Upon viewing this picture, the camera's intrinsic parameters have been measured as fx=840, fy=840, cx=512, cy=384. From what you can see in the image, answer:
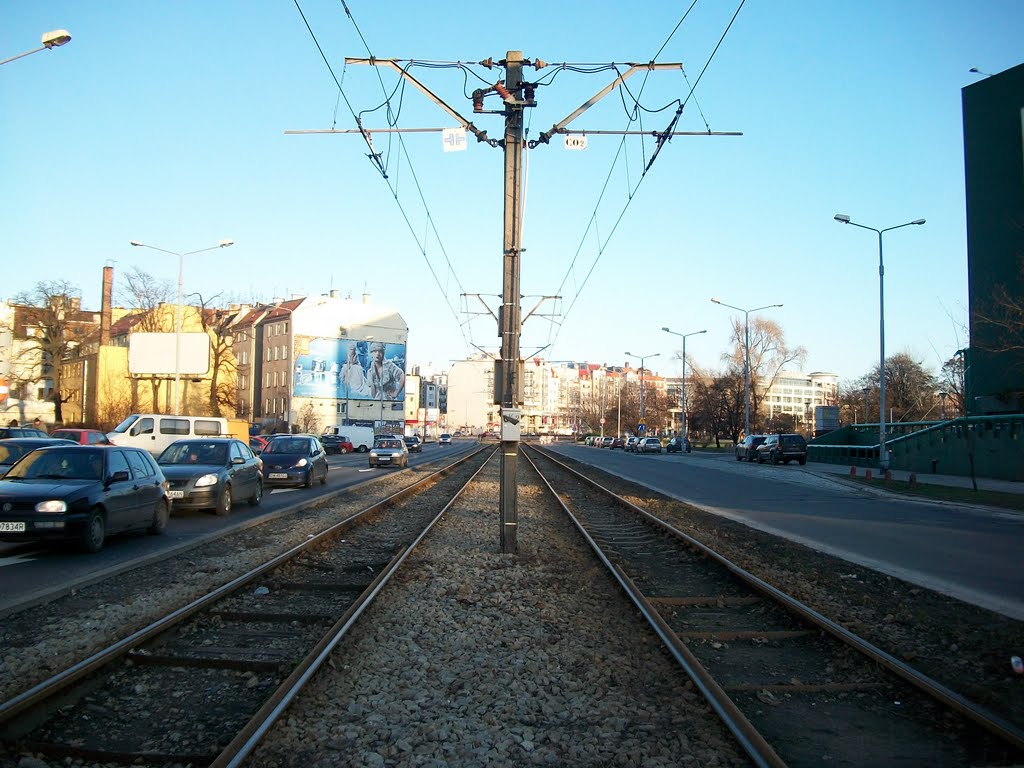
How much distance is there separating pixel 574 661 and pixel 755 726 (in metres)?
1.71

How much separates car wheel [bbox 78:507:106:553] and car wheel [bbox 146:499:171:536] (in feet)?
5.55

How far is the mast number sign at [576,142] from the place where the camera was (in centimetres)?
1184

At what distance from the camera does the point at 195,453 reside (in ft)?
58.1

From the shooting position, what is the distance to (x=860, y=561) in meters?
12.1

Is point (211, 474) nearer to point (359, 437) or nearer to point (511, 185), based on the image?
point (511, 185)

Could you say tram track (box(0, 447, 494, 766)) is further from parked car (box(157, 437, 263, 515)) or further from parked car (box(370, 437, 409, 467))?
parked car (box(370, 437, 409, 467))

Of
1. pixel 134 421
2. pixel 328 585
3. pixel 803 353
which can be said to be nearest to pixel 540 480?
pixel 134 421

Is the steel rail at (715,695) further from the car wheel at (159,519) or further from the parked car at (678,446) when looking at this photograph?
the parked car at (678,446)

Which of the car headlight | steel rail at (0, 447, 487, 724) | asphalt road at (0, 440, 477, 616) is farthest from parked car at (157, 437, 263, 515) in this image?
steel rail at (0, 447, 487, 724)

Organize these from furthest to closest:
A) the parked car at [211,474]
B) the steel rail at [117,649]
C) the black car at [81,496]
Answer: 1. the parked car at [211,474]
2. the black car at [81,496]
3. the steel rail at [117,649]

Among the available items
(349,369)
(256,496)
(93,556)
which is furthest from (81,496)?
(349,369)

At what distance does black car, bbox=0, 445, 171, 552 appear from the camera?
35.0 feet

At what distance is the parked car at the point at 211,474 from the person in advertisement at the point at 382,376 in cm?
7474

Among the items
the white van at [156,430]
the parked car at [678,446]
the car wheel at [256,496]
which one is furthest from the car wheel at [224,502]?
the parked car at [678,446]
